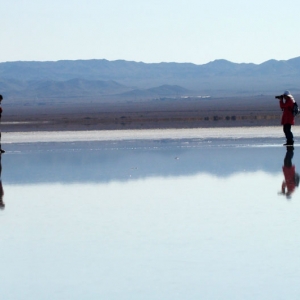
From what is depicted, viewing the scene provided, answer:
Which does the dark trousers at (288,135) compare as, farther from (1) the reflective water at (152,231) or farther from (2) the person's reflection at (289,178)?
(1) the reflective water at (152,231)

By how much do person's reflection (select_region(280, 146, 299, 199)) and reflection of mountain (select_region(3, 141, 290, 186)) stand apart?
0.17 meters

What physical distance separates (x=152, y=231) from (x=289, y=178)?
483 centimetres

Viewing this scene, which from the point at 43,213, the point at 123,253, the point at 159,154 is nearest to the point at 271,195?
the point at 43,213

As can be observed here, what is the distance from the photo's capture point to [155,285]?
652 centimetres

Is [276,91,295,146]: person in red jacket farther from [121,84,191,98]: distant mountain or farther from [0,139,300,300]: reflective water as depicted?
[121,84,191,98]: distant mountain

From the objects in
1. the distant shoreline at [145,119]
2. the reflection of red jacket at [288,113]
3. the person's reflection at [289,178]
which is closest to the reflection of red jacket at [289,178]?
the person's reflection at [289,178]

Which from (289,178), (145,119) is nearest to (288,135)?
(289,178)

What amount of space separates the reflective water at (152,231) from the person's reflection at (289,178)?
0.04 m

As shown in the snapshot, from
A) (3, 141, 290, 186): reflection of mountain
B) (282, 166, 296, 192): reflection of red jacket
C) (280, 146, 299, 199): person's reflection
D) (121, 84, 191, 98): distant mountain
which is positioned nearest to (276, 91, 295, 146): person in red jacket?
(3, 141, 290, 186): reflection of mountain

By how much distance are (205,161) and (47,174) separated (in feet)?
11.1

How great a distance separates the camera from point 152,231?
880 centimetres

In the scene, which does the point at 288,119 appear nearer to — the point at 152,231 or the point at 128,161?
A: the point at 128,161

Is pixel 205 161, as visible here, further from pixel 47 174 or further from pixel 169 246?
pixel 169 246

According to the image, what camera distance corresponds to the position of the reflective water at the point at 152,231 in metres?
6.55
